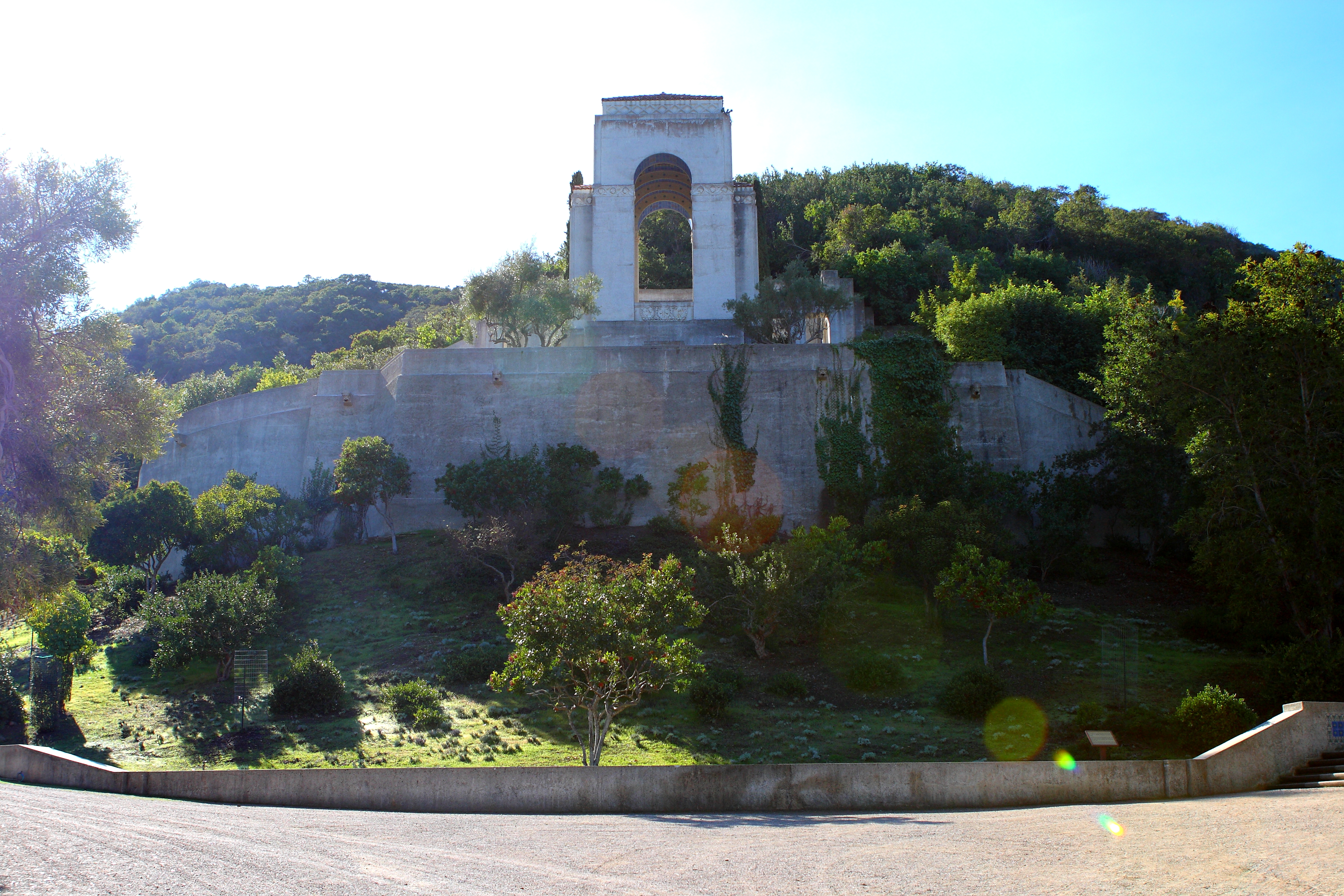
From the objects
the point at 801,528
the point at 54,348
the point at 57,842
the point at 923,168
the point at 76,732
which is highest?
the point at 923,168

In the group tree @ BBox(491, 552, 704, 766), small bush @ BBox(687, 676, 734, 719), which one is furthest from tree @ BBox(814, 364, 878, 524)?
tree @ BBox(491, 552, 704, 766)

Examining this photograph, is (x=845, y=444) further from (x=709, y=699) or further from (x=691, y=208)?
(x=709, y=699)

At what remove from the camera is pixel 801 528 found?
2286 centimetres

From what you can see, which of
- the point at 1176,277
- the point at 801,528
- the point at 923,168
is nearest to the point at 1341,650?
the point at 801,528

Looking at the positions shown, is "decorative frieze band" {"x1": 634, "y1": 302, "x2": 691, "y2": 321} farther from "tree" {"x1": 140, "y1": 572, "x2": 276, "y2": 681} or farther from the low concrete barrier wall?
the low concrete barrier wall

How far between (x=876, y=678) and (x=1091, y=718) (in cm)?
401

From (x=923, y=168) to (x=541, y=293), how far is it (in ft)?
133

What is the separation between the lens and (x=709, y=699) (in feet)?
57.3

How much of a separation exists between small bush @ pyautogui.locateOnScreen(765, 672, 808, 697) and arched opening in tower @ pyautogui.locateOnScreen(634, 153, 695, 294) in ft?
63.8

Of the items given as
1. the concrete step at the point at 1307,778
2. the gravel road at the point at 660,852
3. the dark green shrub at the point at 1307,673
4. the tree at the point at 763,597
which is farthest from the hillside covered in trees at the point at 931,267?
the gravel road at the point at 660,852

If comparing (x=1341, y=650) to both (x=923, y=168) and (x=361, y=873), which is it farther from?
(x=923, y=168)

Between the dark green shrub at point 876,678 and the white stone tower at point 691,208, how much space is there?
18207 millimetres

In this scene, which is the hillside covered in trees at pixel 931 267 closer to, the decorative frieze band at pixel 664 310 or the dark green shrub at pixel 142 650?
the decorative frieze band at pixel 664 310

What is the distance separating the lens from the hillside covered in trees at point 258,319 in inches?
2411
